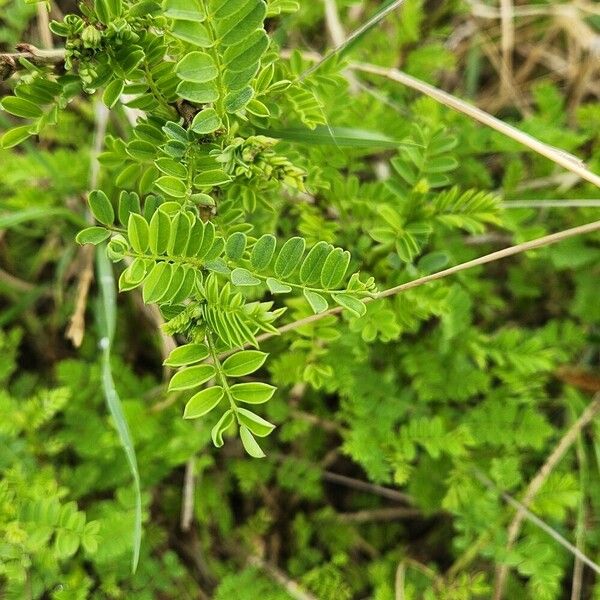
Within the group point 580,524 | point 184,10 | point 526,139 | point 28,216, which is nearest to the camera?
point 184,10

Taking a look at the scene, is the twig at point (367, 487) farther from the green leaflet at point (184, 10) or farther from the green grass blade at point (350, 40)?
the green leaflet at point (184, 10)

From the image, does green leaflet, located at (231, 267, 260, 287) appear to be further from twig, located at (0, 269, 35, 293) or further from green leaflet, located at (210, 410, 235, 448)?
twig, located at (0, 269, 35, 293)

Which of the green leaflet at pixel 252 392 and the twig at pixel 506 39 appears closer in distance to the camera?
the green leaflet at pixel 252 392

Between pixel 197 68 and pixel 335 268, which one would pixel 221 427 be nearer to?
pixel 335 268

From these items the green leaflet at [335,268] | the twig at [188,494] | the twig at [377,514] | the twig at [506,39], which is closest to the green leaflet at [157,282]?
the green leaflet at [335,268]

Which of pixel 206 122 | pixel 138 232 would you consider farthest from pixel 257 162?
pixel 138 232

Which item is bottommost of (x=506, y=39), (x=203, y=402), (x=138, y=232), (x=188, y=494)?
(x=188, y=494)
